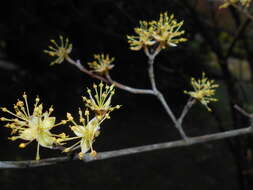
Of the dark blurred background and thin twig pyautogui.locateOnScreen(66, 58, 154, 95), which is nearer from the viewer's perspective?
thin twig pyautogui.locateOnScreen(66, 58, 154, 95)

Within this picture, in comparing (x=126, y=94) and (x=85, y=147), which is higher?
(x=126, y=94)

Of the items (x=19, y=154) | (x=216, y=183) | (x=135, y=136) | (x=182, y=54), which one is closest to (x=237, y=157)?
(x=216, y=183)

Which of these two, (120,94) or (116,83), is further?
(120,94)

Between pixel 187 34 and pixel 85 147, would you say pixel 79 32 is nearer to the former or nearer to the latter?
pixel 187 34

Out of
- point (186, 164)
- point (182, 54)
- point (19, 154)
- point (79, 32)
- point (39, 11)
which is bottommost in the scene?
point (186, 164)

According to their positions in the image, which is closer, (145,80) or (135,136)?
(145,80)

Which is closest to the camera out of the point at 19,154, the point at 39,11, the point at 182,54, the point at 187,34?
the point at 187,34

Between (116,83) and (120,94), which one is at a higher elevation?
(120,94)

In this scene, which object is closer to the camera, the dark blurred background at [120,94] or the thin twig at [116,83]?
the thin twig at [116,83]
